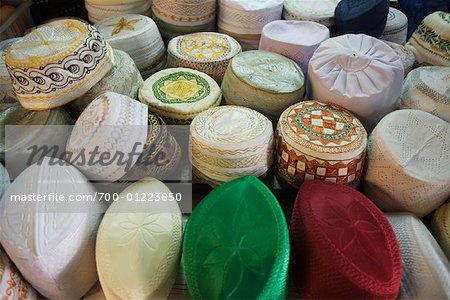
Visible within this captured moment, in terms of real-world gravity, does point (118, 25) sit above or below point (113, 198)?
above

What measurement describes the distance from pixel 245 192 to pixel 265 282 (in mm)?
222

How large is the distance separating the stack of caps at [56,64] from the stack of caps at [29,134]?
0.04 m

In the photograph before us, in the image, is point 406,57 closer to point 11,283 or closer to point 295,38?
point 295,38

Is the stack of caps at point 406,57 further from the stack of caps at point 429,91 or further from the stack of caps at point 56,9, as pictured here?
the stack of caps at point 56,9

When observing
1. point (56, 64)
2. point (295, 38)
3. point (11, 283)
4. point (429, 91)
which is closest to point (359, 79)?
point (429, 91)

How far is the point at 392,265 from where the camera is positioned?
2.72 ft

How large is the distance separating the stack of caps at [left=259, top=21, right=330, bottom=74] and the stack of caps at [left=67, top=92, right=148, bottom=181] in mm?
606

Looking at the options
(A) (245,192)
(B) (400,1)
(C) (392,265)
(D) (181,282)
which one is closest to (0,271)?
(D) (181,282)

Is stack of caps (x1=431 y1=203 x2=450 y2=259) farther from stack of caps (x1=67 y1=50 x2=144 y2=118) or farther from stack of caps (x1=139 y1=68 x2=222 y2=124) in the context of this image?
stack of caps (x1=67 y1=50 x2=144 y2=118)

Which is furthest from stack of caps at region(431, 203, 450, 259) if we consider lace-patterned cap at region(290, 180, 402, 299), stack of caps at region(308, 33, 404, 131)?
stack of caps at region(308, 33, 404, 131)

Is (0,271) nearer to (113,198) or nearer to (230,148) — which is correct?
(113,198)

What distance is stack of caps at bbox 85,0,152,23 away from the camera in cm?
158

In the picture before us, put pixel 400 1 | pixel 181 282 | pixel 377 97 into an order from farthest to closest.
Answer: pixel 400 1, pixel 377 97, pixel 181 282

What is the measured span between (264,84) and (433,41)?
71 centimetres
